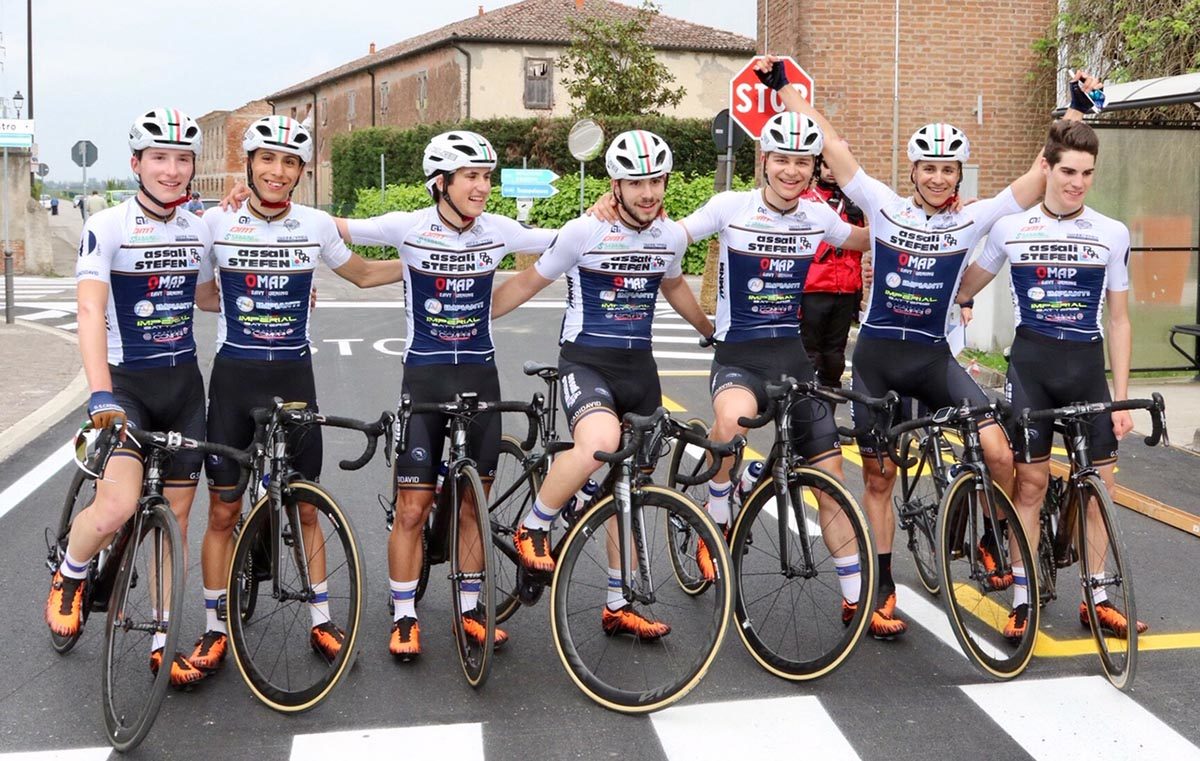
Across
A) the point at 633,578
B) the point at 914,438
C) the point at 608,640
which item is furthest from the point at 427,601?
the point at 914,438

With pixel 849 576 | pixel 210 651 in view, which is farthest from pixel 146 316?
pixel 849 576

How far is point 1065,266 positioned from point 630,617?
7.86 ft

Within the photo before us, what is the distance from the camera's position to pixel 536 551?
5.53 m

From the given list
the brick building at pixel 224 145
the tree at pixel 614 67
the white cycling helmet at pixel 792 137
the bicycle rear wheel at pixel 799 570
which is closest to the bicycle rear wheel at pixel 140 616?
the bicycle rear wheel at pixel 799 570

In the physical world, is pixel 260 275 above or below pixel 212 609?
Answer: above

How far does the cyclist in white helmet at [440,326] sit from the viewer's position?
5.61 meters

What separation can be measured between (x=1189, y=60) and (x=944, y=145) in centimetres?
1626

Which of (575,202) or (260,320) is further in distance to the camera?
(575,202)

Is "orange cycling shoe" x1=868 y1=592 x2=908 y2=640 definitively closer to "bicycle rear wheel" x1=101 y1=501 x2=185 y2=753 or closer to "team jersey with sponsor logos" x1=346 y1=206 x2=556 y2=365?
"team jersey with sponsor logos" x1=346 y1=206 x2=556 y2=365

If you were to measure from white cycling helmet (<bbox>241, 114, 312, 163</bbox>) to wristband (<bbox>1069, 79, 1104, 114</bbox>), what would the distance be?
3.54 meters

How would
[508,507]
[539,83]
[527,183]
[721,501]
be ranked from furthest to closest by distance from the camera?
1. [539,83]
2. [527,183]
3. [721,501]
4. [508,507]

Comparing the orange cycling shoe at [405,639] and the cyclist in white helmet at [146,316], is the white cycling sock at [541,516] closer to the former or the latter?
the orange cycling shoe at [405,639]

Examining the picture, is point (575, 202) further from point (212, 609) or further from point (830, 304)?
point (212, 609)

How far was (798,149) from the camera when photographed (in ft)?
19.0
